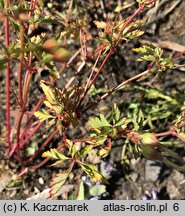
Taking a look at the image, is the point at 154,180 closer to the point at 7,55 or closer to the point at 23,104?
the point at 23,104

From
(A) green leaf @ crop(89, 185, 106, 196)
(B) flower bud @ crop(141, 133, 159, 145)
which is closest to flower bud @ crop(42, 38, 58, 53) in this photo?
(B) flower bud @ crop(141, 133, 159, 145)

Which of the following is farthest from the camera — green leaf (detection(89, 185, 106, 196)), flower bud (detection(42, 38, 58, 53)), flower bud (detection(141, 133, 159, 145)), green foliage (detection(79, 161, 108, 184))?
green leaf (detection(89, 185, 106, 196))

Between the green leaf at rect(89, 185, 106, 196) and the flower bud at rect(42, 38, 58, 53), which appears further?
the green leaf at rect(89, 185, 106, 196)

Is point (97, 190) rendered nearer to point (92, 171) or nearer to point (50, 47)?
point (92, 171)

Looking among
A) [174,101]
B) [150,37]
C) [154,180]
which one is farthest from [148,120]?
[150,37]

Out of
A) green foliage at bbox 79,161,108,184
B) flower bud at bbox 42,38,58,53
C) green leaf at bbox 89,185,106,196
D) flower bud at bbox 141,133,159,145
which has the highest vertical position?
flower bud at bbox 42,38,58,53

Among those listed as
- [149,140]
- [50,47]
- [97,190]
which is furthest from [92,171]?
[97,190]

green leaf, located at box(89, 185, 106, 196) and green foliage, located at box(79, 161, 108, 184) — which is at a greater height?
green foliage, located at box(79, 161, 108, 184)

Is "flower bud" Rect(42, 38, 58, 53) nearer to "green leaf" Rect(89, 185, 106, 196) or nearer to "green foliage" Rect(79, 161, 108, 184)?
"green foliage" Rect(79, 161, 108, 184)
